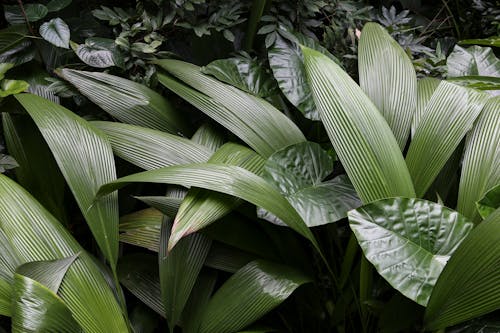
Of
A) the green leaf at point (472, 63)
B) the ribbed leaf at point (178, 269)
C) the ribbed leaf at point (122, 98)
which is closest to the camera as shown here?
the ribbed leaf at point (178, 269)

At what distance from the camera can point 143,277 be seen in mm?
1286

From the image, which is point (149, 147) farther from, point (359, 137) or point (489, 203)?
point (489, 203)

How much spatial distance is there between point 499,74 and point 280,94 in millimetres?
642

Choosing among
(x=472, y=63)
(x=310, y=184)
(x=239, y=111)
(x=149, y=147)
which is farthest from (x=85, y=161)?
(x=472, y=63)

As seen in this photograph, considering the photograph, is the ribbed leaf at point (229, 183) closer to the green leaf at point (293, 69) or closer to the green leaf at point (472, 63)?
the green leaf at point (293, 69)

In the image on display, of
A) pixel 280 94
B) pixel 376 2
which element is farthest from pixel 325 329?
pixel 376 2

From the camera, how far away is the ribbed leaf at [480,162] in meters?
1.20

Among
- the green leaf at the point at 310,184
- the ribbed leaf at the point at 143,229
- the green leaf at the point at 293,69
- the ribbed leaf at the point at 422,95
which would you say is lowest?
the ribbed leaf at the point at 143,229

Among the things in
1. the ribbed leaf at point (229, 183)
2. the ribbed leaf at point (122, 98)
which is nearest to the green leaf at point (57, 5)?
the ribbed leaf at point (122, 98)

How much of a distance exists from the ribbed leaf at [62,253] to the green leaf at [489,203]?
0.75 m

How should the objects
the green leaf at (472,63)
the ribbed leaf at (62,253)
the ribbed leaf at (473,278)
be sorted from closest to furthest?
the ribbed leaf at (473,278) < the ribbed leaf at (62,253) < the green leaf at (472,63)

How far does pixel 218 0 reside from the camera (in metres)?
1.69

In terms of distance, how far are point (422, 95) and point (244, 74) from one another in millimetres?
485

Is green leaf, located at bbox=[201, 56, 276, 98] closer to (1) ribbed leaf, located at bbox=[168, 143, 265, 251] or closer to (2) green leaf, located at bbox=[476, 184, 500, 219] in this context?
(1) ribbed leaf, located at bbox=[168, 143, 265, 251]
